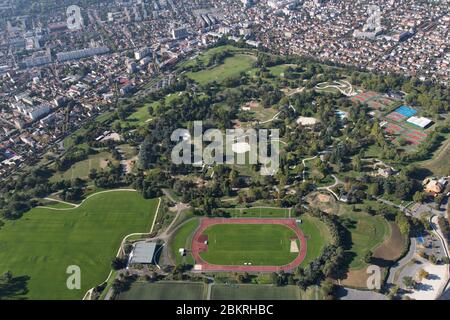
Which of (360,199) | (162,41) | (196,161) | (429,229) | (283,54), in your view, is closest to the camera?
(429,229)

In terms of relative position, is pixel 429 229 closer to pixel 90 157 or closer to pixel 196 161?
pixel 196 161

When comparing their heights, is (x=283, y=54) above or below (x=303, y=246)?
above

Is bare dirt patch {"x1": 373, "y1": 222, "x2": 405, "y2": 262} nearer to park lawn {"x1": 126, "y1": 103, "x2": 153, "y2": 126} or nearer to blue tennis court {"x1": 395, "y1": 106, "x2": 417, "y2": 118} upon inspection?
blue tennis court {"x1": 395, "y1": 106, "x2": 417, "y2": 118}

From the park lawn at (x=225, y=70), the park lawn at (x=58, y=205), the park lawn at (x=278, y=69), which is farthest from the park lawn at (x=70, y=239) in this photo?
the park lawn at (x=278, y=69)

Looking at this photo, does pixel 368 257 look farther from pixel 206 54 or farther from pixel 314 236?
pixel 206 54

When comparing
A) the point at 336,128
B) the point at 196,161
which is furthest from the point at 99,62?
the point at 336,128

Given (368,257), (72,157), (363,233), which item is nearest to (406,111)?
(363,233)

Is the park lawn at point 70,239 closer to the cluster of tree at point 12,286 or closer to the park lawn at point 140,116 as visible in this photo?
the cluster of tree at point 12,286

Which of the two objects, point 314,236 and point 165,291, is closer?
point 165,291
